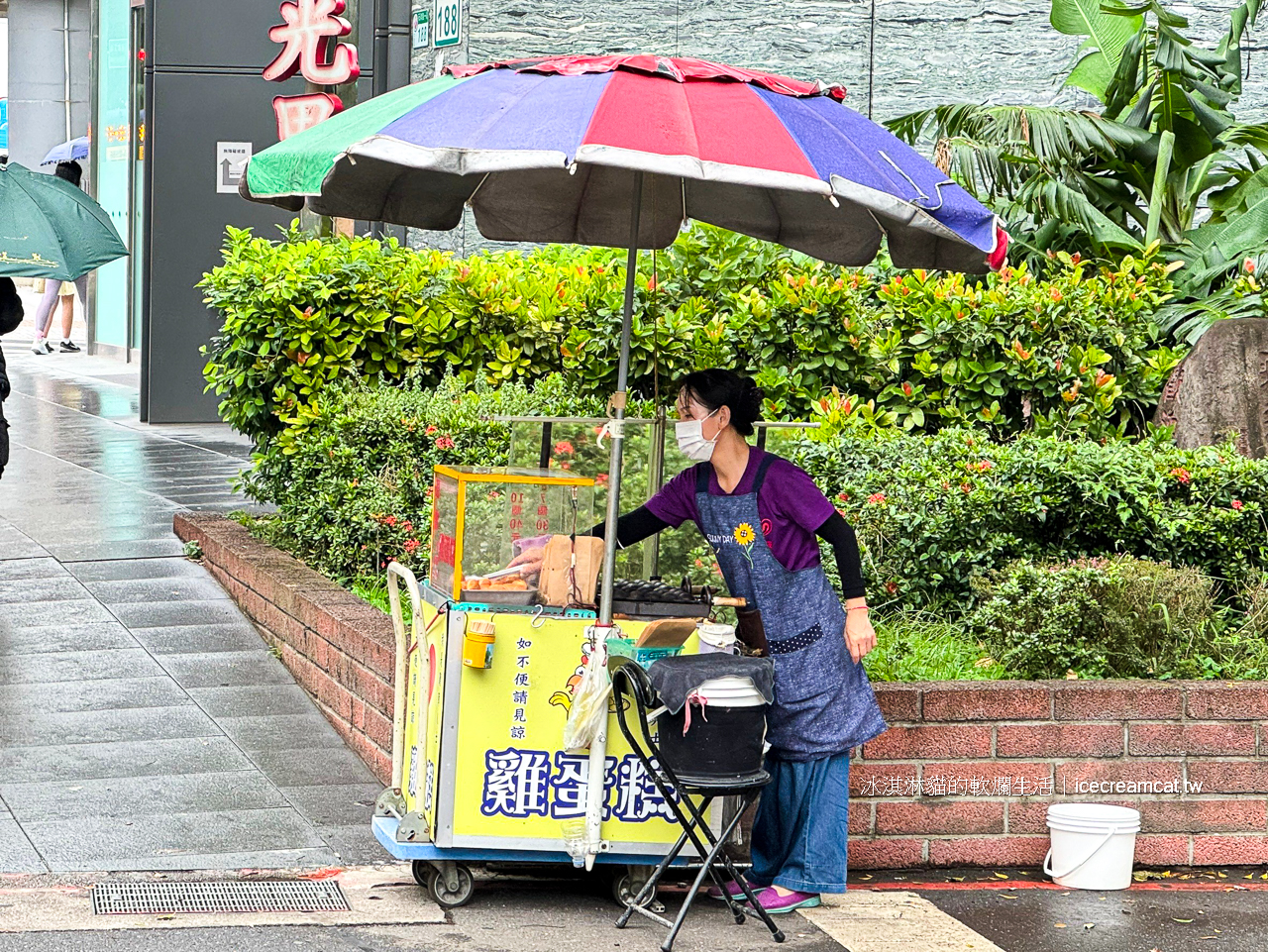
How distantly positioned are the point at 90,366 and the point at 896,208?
1753 centimetres

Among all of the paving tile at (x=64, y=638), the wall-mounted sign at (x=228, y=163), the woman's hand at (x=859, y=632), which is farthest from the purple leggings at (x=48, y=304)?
the woman's hand at (x=859, y=632)

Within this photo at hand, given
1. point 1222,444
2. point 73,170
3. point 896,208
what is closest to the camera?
point 896,208

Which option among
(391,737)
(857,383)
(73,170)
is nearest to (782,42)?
(857,383)

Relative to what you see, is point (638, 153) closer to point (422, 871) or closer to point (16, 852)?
point (422, 871)

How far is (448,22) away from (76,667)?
6877mm

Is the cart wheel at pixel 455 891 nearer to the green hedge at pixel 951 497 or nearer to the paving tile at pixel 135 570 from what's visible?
the green hedge at pixel 951 497

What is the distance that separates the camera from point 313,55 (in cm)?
1286

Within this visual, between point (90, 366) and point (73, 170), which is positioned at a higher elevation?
point (73, 170)

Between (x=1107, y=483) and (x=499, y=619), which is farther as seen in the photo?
(x=1107, y=483)

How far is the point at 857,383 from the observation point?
29.6 ft

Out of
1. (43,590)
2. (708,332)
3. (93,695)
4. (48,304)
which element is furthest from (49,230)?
(48,304)

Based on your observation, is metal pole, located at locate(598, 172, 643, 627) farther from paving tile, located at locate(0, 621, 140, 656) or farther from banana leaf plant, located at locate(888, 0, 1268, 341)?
banana leaf plant, located at locate(888, 0, 1268, 341)

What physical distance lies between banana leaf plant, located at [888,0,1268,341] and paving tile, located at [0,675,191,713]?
602cm

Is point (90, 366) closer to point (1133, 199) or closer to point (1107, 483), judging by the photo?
point (1133, 199)
